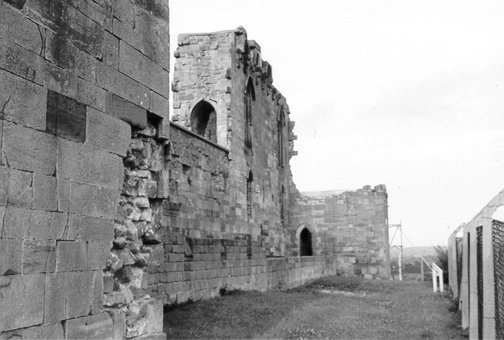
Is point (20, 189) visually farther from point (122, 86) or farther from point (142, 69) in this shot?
point (142, 69)

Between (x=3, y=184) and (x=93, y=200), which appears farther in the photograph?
(x=93, y=200)

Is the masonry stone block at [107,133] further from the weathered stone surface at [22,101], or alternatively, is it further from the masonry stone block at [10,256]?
the masonry stone block at [10,256]

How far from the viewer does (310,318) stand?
11.3 metres

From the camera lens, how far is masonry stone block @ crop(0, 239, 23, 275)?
3668 mm

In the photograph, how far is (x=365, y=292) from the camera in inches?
728

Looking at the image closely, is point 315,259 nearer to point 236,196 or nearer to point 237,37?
point 236,196

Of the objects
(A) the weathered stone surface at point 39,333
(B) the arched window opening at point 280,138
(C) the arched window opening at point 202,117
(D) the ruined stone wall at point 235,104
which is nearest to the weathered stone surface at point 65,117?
(A) the weathered stone surface at point 39,333

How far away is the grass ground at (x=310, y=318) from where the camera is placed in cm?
950

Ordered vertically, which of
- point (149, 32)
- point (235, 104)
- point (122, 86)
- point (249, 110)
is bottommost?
point (122, 86)

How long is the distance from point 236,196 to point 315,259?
354 inches

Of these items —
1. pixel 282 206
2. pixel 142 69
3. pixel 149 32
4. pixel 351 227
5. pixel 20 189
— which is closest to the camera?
pixel 20 189

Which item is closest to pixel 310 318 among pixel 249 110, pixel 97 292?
pixel 97 292

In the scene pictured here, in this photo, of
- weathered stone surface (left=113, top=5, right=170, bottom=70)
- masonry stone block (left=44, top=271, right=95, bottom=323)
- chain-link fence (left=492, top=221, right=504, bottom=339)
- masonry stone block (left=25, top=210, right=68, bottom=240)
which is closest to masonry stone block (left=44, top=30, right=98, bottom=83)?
weathered stone surface (left=113, top=5, right=170, bottom=70)

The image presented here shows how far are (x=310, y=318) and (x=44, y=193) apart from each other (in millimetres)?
8165
